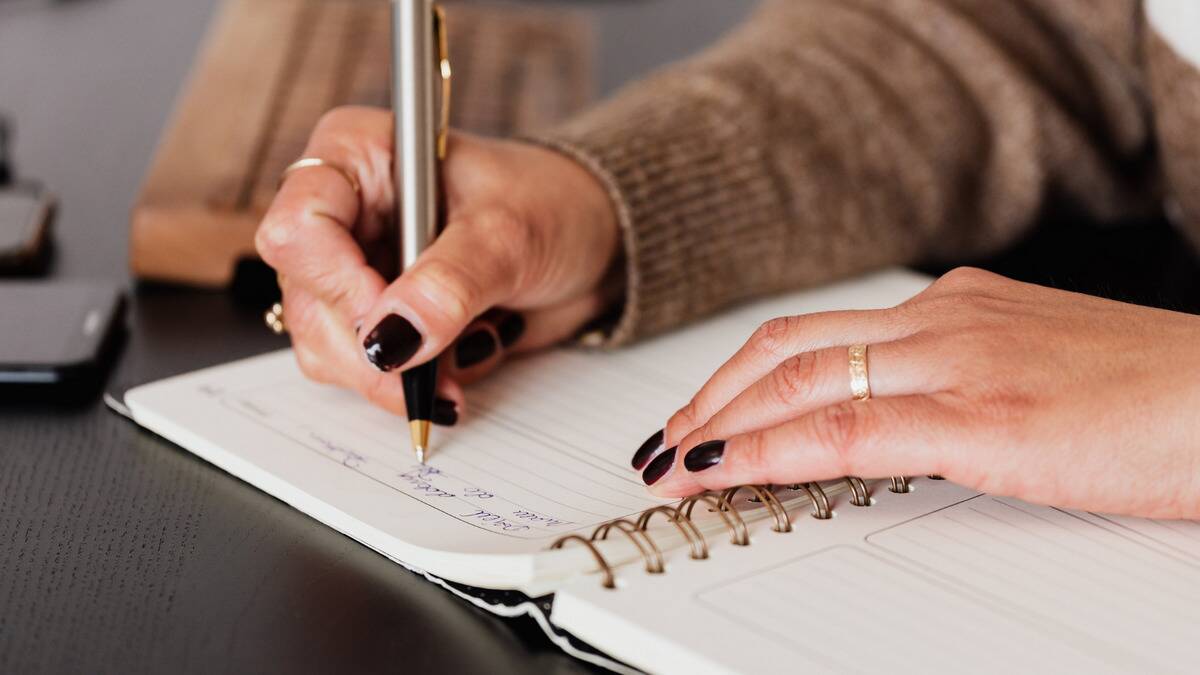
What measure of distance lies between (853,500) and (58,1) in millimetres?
1452

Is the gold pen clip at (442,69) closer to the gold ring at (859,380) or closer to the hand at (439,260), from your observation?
the hand at (439,260)

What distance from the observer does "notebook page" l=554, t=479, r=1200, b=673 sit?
465 mm

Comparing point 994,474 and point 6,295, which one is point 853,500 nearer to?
point 994,474

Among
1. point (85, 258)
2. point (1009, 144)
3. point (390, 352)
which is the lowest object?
point (85, 258)

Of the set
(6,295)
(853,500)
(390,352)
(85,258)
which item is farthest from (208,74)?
(853,500)

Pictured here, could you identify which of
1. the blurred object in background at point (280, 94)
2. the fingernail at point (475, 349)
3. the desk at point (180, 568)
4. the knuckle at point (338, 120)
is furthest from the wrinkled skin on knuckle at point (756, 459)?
the blurred object in background at point (280, 94)

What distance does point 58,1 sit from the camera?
1659 millimetres

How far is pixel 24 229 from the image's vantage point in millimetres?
962

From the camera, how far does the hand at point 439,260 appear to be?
68cm

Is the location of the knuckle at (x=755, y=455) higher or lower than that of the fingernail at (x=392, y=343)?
higher

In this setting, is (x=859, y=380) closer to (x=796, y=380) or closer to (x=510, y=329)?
(x=796, y=380)

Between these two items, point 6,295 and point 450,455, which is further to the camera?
point 6,295

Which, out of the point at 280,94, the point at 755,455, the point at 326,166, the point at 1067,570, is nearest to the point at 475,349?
the point at 326,166

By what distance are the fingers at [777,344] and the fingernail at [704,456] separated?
0.04 m
